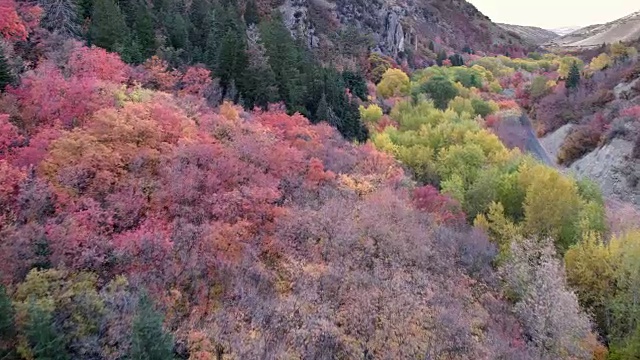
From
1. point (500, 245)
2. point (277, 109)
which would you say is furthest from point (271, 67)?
point (500, 245)

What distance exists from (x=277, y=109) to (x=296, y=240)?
871 inches

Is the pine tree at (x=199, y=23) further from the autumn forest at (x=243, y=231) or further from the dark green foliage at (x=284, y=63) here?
the autumn forest at (x=243, y=231)

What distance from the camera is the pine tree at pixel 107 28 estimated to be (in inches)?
1588

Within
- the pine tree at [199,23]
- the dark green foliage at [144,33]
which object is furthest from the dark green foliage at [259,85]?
the dark green foliage at [144,33]

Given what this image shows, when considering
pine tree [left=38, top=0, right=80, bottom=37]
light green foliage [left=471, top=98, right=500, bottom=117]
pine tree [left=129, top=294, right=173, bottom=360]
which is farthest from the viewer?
light green foliage [left=471, top=98, right=500, bottom=117]

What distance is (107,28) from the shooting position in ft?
132

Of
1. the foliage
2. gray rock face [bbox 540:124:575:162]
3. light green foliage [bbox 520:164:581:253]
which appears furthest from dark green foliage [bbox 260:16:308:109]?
gray rock face [bbox 540:124:575:162]

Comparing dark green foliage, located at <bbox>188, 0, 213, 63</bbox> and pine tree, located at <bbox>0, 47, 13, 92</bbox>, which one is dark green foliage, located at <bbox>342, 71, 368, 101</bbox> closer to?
dark green foliage, located at <bbox>188, 0, 213, 63</bbox>

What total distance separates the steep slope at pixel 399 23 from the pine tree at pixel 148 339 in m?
72.1

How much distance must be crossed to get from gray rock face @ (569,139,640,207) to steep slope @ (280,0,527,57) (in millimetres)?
49043

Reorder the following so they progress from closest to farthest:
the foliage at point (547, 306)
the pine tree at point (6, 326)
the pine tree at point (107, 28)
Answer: the pine tree at point (6, 326) → the foliage at point (547, 306) → the pine tree at point (107, 28)

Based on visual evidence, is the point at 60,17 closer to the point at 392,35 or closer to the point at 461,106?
the point at 461,106

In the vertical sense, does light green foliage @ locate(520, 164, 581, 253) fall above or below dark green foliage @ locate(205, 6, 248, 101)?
below

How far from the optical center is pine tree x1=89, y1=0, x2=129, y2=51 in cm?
4034
